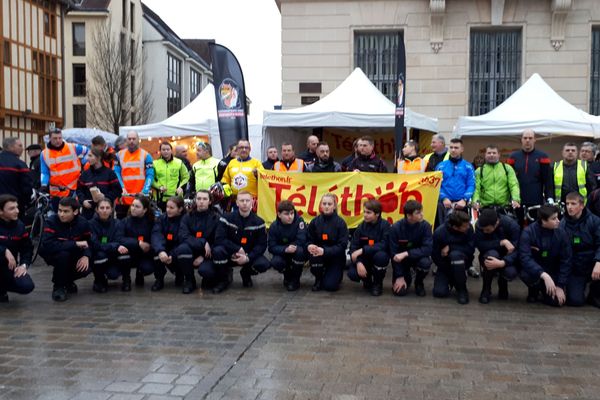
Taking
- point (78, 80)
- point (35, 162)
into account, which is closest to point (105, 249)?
point (35, 162)

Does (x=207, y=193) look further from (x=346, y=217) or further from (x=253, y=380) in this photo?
(x=253, y=380)

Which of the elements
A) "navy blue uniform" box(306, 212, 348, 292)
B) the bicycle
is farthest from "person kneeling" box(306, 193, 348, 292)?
the bicycle

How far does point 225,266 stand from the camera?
25.5 feet

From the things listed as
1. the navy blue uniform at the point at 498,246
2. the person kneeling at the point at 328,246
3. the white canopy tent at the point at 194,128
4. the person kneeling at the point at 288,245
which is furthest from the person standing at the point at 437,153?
the white canopy tent at the point at 194,128

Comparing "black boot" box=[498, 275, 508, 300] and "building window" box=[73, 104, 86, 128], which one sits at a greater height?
"building window" box=[73, 104, 86, 128]

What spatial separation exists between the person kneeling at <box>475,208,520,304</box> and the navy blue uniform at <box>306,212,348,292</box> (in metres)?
1.66

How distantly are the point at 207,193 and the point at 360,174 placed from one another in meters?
2.46

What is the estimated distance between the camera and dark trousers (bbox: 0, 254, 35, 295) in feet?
22.9

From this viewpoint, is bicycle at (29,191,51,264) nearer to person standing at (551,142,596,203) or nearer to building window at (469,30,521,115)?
person standing at (551,142,596,203)

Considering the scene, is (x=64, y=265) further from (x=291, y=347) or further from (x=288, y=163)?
(x=288, y=163)

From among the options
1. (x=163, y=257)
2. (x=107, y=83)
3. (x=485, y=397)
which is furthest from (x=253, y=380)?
(x=107, y=83)

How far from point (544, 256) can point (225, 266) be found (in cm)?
382

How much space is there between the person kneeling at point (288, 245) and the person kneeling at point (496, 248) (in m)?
2.17

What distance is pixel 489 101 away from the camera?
1984cm
